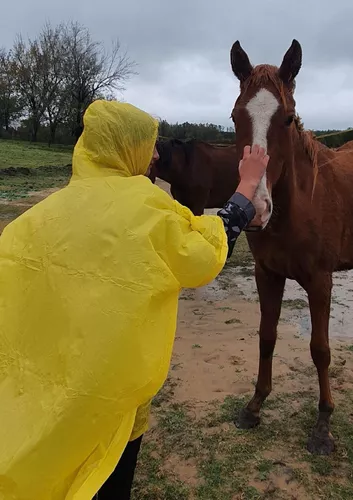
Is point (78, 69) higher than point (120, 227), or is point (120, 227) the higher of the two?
point (78, 69)

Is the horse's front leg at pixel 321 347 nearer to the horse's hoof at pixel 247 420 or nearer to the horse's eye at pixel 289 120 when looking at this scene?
the horse's hoof at pixel 247 420

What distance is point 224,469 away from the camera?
9.11ft

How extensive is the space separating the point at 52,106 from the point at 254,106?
137ft

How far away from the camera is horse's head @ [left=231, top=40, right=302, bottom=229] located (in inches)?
91.9

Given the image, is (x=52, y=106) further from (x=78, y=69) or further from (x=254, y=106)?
(x=254, y=106)

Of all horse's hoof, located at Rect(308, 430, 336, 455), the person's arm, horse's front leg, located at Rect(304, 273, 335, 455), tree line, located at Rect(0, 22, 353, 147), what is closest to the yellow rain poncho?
the person's arm

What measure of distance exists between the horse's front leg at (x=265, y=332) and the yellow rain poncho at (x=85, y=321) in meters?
1.77

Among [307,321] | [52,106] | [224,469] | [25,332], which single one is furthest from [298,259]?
[52,106]

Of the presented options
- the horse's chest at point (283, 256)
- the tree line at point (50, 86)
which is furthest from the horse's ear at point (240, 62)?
the tree line at point (50, 86)

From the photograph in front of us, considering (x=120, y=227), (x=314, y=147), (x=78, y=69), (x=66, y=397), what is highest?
(x=78, y=69)

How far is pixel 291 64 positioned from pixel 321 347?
5.56 feet

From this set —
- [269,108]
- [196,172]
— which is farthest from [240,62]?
[196,172]

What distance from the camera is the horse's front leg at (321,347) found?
9.36 feet

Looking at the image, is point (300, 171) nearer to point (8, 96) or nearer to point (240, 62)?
point (240, 62)
